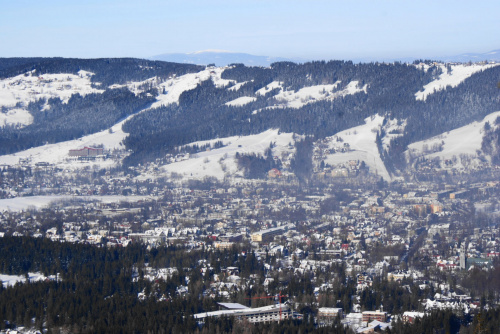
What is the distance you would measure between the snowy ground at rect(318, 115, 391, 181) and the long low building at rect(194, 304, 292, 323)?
177 feet

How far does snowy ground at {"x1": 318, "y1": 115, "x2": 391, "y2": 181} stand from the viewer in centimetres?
10214

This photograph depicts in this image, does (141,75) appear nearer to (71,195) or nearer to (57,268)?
(71,195)

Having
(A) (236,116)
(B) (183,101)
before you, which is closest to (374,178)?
(A) (236,116)

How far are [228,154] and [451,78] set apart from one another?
29457 millimetres

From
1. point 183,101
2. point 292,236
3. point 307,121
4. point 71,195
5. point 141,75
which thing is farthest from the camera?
point 141,75

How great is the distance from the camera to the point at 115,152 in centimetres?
11531

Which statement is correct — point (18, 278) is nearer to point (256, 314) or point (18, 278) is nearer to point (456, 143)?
point (256, 314)

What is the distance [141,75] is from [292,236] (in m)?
81.3

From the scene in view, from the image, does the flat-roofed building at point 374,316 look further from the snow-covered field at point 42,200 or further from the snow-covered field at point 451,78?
the snow-covered field at point 451,78

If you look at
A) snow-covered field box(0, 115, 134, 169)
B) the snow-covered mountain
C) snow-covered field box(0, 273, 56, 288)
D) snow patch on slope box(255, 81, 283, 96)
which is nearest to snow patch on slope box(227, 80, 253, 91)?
the snow-covered mountain

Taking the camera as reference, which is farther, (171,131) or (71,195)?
(171,131)

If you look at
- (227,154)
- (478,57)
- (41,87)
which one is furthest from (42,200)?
(478,57)

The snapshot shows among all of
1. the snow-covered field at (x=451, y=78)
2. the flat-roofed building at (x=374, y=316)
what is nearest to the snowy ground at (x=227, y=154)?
the snow-covered field at (x=451, y=78)

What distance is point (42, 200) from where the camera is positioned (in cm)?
9006
